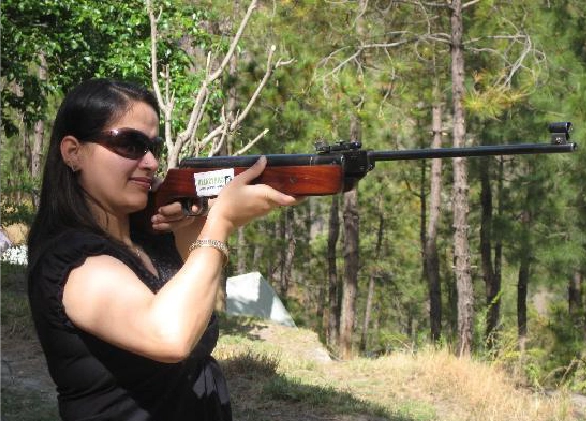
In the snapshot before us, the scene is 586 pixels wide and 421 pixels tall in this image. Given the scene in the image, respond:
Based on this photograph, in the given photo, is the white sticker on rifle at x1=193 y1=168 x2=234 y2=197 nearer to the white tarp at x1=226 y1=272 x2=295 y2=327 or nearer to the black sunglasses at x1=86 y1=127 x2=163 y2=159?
the black sunglasses at x1=86 y1=127 x2=163 y2=159

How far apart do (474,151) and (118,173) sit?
88cm

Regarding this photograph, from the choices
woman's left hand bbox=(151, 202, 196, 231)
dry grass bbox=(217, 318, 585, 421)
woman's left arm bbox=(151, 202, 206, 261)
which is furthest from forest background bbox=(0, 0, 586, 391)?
woman's left hand bbox=(151, 202, 196, 231)

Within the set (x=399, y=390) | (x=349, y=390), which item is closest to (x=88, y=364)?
(x=349, y=390)

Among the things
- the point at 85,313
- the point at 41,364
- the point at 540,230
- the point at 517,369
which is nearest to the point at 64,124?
the point at 85,313

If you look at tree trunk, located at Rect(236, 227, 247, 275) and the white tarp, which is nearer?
the white tarp

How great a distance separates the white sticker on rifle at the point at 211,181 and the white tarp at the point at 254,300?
13.8 meters

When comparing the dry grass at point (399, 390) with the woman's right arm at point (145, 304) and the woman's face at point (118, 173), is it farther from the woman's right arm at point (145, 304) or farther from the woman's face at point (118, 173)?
the woman's right arm at point (145, 304)

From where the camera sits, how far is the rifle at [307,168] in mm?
1908

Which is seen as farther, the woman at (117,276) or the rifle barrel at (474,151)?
the rifle barrel at (474,151)

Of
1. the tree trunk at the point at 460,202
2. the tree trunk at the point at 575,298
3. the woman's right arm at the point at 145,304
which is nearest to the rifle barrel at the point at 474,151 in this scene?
the woman's right arm at the point at 145,304

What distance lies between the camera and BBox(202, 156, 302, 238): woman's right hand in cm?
172

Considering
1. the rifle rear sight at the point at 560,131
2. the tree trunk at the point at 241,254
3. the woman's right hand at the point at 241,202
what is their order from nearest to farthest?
the woman's right hand at the point at 241,202
the rifle rear sight at the point at 560,131
the tree trunk at the point at 241,254

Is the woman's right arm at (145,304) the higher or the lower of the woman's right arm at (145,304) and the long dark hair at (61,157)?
the lower

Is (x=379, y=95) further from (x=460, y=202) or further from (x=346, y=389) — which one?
(x=346, y=389)
